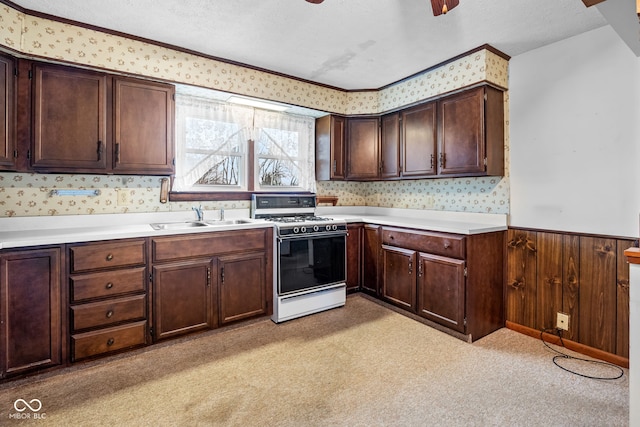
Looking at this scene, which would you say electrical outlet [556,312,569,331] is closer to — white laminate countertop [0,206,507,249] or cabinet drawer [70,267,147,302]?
white laminate countertop [0,206,507,249]

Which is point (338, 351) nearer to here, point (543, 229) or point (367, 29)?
point (543, 229)

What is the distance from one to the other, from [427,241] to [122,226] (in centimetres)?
272

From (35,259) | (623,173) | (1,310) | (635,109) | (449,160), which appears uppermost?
(635,109)

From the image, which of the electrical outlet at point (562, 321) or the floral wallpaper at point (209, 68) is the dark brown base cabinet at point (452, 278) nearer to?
the electrical outlet at point (562, 321)

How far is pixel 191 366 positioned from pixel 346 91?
3.39 m

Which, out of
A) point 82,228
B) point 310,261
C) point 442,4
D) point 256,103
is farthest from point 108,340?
point 442,4

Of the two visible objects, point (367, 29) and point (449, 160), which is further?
point (449, 160)

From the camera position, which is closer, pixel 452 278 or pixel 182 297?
pixel 182 297

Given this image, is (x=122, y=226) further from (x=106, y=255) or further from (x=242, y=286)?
(x=242, y=286)

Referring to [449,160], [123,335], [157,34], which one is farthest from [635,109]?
[123,335]

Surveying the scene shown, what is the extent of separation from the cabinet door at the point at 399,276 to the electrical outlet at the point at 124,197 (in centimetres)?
254

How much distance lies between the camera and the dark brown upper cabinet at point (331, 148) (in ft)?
13.1

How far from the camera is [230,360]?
2.44 metres

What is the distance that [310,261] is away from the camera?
3.31 m
